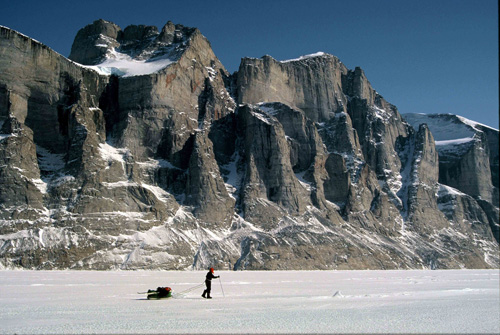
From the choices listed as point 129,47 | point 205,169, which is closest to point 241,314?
point 205,169

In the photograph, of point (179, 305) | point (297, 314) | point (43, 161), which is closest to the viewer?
point (297, 314)

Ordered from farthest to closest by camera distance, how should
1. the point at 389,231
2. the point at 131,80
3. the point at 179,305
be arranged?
the point at 389,231
the point at 131,80
the point at 179,305

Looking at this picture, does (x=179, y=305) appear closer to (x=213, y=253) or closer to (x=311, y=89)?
(x=213, y=253)

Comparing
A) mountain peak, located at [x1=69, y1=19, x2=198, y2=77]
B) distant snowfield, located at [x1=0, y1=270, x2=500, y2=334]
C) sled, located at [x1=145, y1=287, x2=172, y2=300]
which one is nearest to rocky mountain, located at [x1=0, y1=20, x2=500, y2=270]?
mountain peak, located at [x1=69, y1=19, x2=198, y2=77]

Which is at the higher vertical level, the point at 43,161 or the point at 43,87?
the point at 43,87

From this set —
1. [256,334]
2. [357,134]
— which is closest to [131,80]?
[357,134]

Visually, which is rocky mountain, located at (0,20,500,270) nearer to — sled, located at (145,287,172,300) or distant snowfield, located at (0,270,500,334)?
sled, located at (145,287,172,300)

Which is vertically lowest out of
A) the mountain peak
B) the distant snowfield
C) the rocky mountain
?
the distant snowfield

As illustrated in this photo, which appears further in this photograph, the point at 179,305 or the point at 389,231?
the point at 389,231

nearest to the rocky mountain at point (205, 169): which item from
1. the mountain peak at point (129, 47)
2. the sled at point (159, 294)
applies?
the mountain peak at point (129, 47)
